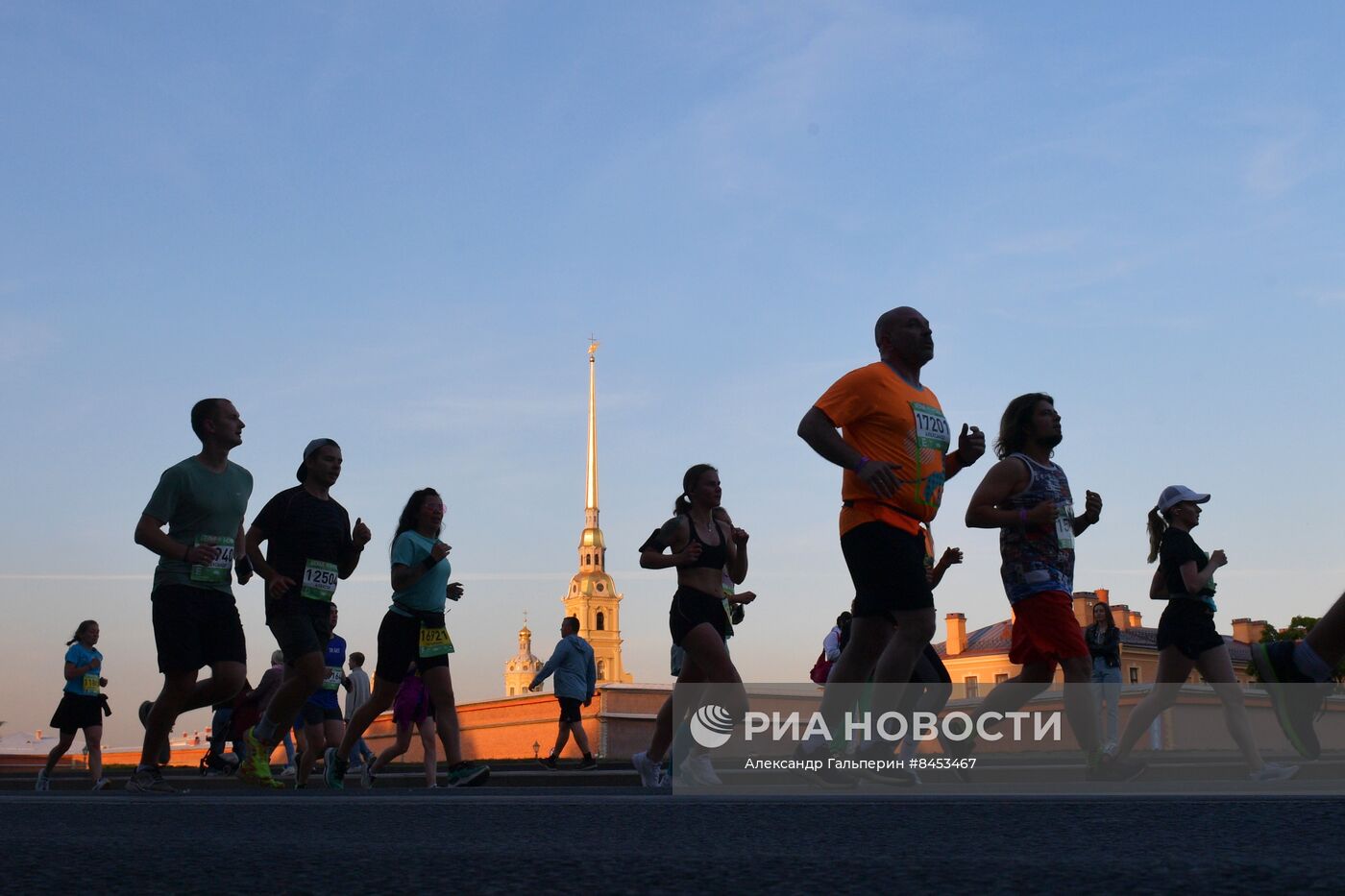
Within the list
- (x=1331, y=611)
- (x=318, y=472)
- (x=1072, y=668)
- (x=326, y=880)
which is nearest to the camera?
(x=326, y=880)

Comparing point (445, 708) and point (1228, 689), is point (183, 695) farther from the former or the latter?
point (1228, 689)

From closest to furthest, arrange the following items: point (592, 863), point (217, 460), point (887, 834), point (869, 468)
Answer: point (592, 863)
point (887, 834)
point (869, 468)
point (217, 460)

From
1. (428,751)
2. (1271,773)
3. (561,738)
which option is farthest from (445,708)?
(561,738)

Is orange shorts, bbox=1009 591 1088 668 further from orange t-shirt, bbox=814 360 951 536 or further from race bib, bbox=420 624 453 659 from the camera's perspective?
race bib, bbox=420 624 453 659

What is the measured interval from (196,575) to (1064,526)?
439cm

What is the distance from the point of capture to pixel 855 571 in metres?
6.05

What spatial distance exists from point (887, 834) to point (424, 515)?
6.38 metres

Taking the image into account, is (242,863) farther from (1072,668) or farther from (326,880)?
(1072,668)

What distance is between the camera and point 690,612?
806 centimetres

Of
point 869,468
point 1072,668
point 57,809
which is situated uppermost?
point 869,468

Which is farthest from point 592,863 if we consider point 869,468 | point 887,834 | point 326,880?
point 869,468

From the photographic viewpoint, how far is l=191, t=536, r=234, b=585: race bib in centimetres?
763

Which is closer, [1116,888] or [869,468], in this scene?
[1116,888]

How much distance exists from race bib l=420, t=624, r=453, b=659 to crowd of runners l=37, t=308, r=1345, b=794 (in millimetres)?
10
